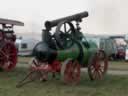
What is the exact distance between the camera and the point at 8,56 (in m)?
16.9

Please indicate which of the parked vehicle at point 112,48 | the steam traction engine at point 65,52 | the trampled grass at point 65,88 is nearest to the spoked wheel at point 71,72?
the steam traction engine at point 65,52

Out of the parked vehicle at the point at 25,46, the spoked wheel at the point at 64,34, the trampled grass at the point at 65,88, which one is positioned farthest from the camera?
the parked vehicle at the point at 25,46

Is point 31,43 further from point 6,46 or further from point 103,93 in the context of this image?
point 103,93

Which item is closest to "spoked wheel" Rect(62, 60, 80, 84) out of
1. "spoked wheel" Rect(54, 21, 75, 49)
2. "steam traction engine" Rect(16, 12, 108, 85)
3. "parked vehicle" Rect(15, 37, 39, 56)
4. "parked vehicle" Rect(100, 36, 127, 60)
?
"steam traction engine" Rect(16, 12, 108, 85)

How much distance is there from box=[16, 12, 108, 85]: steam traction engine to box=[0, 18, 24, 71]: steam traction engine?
2.95 metres

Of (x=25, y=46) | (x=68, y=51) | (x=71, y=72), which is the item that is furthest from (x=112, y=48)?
(x=71, y=72)

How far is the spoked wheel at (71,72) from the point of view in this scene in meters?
13.0

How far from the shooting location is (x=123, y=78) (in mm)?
15234

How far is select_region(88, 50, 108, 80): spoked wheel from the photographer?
46.6 feet

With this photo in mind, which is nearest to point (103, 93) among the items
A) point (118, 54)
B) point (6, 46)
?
point (6, 46)

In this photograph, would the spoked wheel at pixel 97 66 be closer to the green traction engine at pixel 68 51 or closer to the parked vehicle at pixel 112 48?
the green traction engine at pixel 68 51

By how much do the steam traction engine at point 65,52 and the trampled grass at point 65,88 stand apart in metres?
0.42

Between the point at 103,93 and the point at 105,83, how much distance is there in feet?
8.33

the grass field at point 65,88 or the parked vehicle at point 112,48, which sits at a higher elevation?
the grass field at point 65,88
